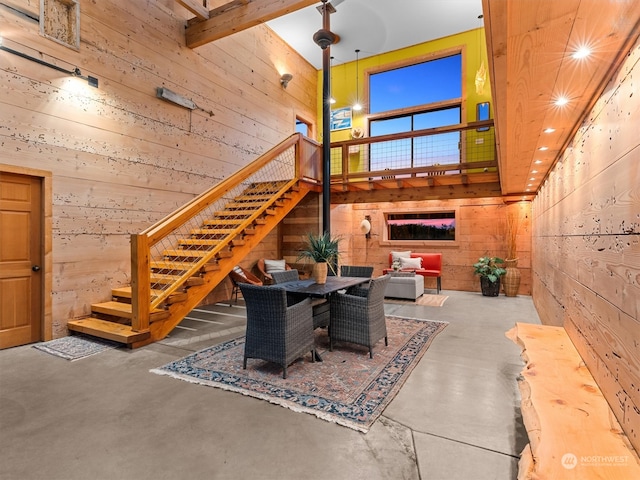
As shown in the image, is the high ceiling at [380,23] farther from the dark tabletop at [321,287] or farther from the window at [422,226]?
the dark tabletop at [321,287]

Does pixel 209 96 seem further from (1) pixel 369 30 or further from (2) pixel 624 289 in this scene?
(2) pixel 624 289

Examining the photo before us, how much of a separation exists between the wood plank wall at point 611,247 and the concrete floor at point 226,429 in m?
0.80

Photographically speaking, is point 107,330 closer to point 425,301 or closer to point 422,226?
point 425,301

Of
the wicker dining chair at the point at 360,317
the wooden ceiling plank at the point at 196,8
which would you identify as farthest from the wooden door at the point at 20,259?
the wicker dining chair at the point at 360,317

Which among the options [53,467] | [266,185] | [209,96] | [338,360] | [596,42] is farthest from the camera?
[266,185]

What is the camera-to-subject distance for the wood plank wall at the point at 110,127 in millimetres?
3957

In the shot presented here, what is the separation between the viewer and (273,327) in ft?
10.1

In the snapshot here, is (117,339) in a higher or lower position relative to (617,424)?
lower

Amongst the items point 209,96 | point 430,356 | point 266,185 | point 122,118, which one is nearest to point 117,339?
point 122,118

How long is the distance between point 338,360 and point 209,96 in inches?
206

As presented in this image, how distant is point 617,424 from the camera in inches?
53.6

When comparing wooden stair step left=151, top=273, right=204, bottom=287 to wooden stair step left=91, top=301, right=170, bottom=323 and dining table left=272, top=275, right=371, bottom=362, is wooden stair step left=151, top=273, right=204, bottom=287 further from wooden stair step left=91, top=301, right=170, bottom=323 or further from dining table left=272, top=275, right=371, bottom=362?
dining table left=272, top=275, right=371, bottom=362

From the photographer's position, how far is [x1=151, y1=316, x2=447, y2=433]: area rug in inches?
99.7

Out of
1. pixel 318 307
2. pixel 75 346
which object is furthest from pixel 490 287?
pixel 75 346
